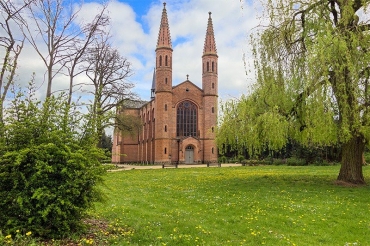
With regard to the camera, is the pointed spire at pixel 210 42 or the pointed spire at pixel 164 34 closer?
the pointed spire at pixel 164 34

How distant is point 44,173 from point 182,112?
41.6m

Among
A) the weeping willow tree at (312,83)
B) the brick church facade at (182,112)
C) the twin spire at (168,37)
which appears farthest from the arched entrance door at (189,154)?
the weeping willow tree at (312,83)

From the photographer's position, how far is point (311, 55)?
11180 millimetres

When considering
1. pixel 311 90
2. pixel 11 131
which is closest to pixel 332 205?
pixel 311 90

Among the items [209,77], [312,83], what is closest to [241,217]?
[312,83]

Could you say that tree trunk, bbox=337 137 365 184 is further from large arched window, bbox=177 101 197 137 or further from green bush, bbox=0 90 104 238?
large arched window, bbox=177 101 197 137

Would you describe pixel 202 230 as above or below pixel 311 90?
below

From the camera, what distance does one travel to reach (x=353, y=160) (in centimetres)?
1313

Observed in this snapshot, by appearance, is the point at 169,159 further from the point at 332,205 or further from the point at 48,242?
the point at 48,242

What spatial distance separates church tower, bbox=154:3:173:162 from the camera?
44.7 metres

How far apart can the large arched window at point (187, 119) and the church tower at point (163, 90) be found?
1.78 m

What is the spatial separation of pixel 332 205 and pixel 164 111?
120 feet

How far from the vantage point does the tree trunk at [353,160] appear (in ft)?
42.9

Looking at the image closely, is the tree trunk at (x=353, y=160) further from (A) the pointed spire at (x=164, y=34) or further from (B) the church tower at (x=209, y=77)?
(A) the pointed spire at (x=164, y=34)
